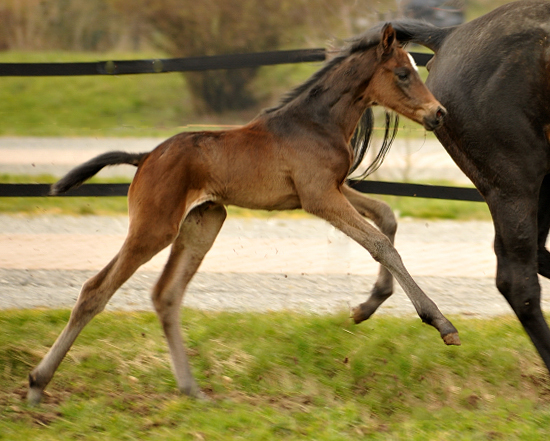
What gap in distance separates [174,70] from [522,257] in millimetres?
3101

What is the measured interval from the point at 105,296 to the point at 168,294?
0.38 meters

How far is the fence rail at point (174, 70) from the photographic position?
214 inches

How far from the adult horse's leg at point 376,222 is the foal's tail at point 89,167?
1.14 metres

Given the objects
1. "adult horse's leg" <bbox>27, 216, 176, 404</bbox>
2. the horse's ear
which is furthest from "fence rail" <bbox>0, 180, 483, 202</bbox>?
"adult horse's leg" <bbox>27, 216, 176, 404</bbox>

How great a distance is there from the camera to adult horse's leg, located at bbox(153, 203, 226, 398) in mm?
3748

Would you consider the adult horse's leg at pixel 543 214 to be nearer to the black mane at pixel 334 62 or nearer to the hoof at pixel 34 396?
the black mane at pixel 334 62

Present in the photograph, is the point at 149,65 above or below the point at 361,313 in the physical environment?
above

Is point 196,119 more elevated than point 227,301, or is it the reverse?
point 227,301

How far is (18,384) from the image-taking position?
151 inches

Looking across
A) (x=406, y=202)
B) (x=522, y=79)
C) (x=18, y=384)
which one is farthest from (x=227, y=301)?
(x=406, y=202)

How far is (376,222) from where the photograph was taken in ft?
13.1

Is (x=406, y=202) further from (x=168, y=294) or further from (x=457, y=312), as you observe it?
(x=168, y=294)

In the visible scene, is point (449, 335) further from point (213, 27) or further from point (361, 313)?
point (213, 27)

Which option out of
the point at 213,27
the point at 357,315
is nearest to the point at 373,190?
the point at 357,315
